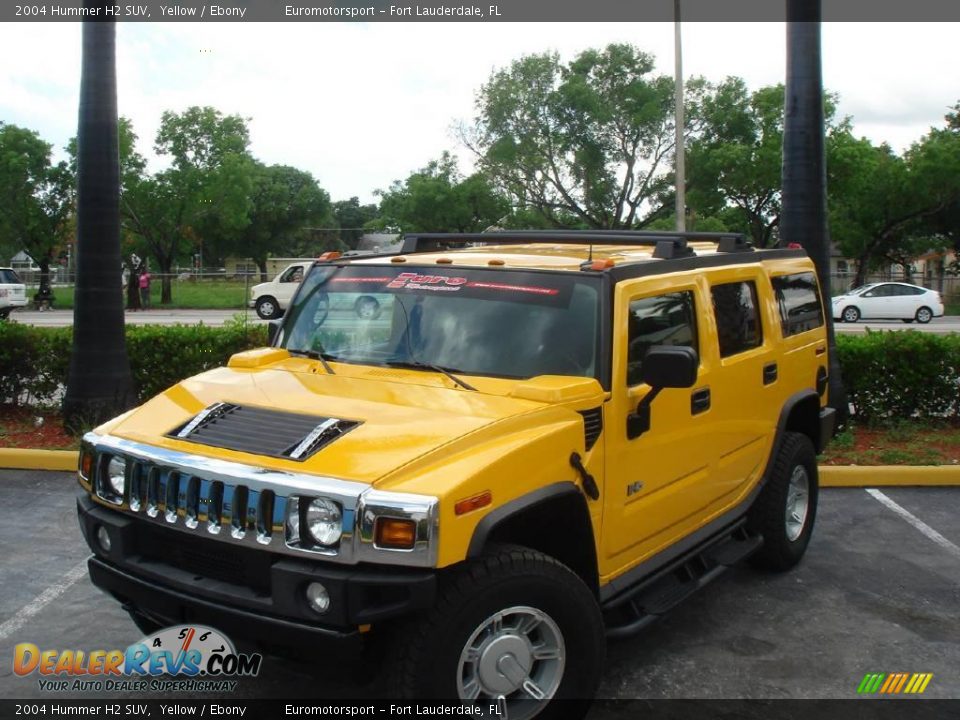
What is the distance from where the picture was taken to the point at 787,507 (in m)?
5.79

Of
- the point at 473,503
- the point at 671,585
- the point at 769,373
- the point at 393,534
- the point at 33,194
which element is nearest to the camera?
the point at 393,534

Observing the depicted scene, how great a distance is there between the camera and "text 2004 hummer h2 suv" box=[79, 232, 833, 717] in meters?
3.21

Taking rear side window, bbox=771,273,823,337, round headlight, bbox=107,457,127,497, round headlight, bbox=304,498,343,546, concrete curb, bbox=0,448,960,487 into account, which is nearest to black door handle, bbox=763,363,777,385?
rear side window, bbox=771,273,823,337

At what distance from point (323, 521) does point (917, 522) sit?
5.21m

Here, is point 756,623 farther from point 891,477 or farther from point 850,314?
point 850,314

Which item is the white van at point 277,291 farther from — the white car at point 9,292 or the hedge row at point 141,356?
the hedge row at point 141,356

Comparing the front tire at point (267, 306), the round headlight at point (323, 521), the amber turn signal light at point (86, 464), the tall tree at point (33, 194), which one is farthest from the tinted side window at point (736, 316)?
the tall tree at point (33, 194)

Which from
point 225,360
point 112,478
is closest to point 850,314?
point 225,360

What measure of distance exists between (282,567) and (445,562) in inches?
21.6

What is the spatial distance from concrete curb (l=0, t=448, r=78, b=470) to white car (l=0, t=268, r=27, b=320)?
73.2 feet

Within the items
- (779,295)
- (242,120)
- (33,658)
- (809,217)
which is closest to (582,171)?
(242,120)

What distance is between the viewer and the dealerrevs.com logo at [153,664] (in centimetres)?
372

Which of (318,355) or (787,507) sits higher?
(318,355)

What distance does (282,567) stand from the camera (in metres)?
3.20
